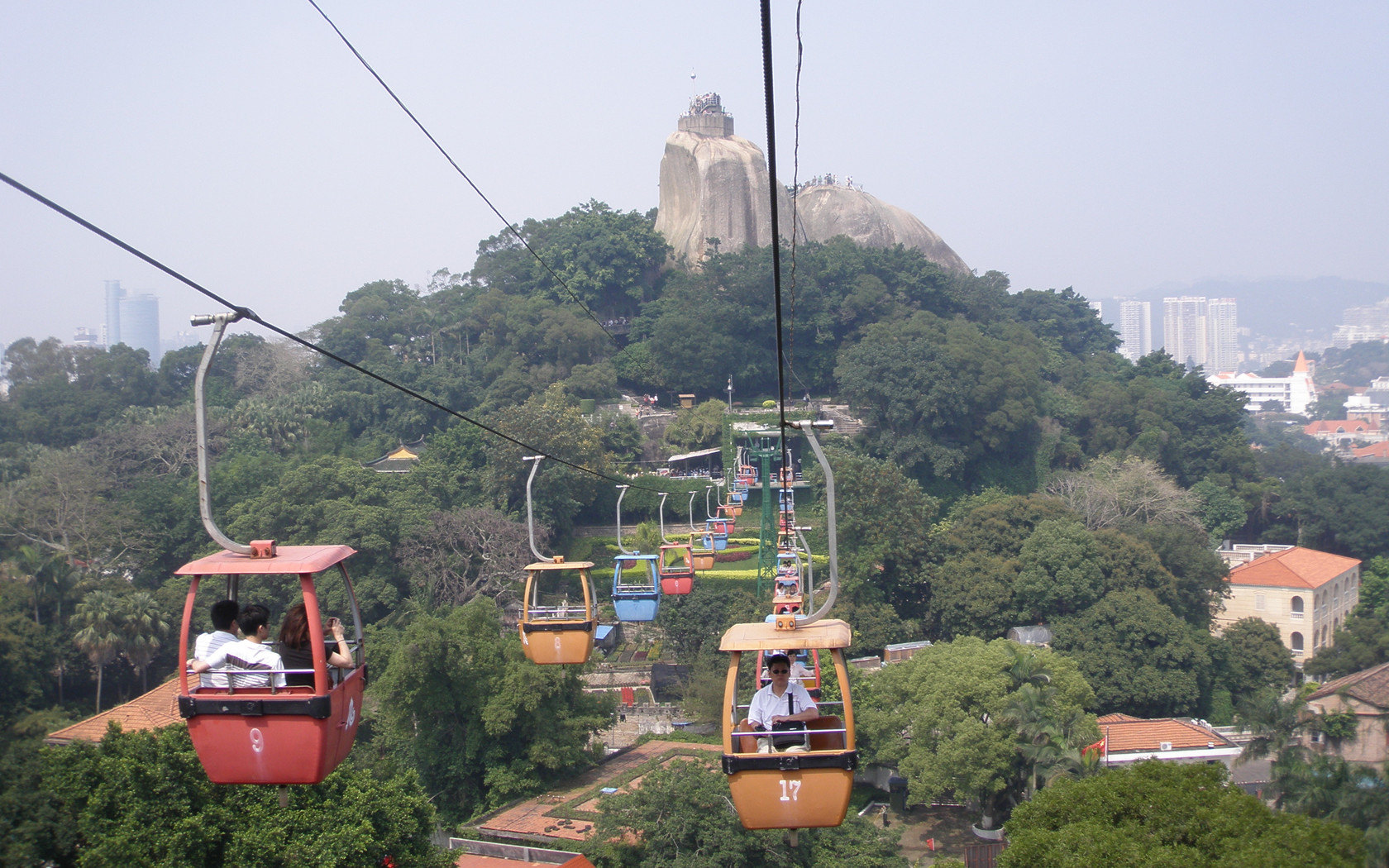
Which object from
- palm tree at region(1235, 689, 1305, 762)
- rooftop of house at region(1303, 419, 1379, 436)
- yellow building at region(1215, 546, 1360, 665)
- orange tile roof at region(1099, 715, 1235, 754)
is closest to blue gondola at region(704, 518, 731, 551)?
orange tile roof at region(1099, 715, 1235, 754)

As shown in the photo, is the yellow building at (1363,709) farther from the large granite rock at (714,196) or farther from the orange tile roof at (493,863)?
the large granite rock at (714,196)

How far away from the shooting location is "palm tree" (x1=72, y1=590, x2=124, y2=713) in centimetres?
2556

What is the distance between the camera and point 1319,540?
49.1 meters

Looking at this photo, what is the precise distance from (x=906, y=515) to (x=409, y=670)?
1687 centimetres

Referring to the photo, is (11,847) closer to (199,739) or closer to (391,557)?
(199,739)

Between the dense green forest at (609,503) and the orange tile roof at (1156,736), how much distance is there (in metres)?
1.93

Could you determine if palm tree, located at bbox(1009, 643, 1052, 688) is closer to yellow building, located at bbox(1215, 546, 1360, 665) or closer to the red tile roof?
the red tile roof

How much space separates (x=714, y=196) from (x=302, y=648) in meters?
55.8

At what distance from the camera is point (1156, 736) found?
1066 inches

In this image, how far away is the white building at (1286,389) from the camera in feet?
542

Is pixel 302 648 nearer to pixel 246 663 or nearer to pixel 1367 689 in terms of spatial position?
pixel 246 663

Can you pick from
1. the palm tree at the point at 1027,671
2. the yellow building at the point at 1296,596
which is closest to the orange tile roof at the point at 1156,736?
the palm tree at the point at 1027,671

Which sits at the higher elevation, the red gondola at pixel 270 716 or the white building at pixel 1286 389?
the white building at pixel 1286 389

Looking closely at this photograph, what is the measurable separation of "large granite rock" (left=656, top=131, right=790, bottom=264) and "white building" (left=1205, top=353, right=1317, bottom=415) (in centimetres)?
12604
